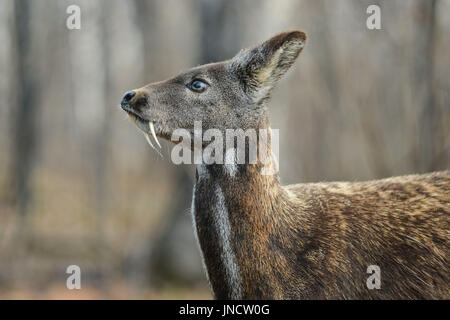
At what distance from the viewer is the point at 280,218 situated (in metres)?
4.70

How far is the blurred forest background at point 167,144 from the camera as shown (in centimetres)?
835

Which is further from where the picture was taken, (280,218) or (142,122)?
Answer: (142,122)

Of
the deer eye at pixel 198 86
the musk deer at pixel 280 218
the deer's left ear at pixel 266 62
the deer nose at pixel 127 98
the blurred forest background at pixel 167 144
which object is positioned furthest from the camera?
the blurred forest background at pixel 167 144

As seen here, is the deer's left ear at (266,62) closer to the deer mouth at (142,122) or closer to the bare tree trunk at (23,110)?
the deer mouth at (142,122)

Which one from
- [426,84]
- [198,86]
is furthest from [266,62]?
[426,84]

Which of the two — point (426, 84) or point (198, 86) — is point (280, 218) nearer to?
point (198, 86)

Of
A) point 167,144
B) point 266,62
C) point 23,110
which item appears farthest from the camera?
point 23,110

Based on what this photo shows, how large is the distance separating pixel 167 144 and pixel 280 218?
2.63 metres

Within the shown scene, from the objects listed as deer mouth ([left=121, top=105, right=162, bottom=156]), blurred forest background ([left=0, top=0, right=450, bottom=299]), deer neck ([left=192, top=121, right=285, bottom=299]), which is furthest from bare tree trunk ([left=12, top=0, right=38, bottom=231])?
deer neck ([left=192, top=121, right=285, bottom=299])

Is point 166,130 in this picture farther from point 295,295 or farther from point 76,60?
point 76,60

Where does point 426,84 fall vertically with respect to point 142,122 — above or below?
above

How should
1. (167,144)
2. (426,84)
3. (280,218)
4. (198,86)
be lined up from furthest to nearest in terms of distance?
(426,84)
(167,144)
(198,86)
(280,218)

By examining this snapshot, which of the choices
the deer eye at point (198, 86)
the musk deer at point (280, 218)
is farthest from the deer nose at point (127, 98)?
the deer eye at point (198, 86)

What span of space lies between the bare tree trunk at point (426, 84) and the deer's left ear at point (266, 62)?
3.57 metres
